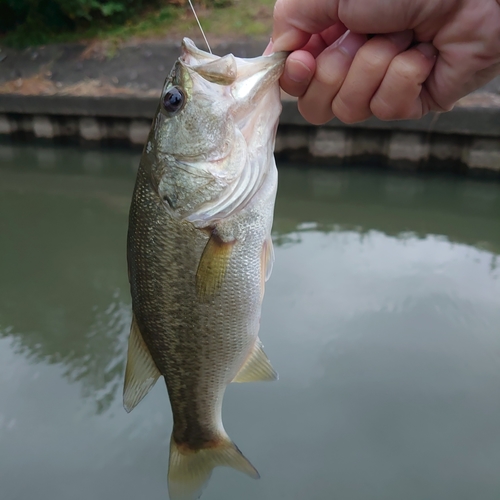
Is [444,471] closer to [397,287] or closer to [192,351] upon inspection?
[397,287]

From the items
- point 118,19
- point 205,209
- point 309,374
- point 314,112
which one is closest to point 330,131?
point 309,374

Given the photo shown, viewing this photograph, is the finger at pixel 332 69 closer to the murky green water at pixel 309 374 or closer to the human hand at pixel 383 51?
the human hand at pixel 383 51

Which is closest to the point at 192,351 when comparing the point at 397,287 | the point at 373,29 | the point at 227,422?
the point at 373,29

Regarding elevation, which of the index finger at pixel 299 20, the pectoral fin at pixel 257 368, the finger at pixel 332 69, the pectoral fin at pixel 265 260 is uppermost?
the index finger at pixel 299 20

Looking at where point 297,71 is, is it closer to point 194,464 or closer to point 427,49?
point 427,49

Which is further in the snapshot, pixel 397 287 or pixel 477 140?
pixel 477 140

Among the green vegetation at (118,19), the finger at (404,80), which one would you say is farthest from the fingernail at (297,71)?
the green vegetation at (118,19)
